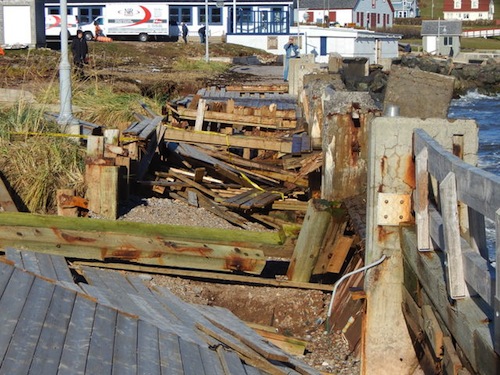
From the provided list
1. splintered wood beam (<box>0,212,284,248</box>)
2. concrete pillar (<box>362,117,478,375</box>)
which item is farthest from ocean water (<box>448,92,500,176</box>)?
concrete pillar (<box>362,117,478,375</box>)

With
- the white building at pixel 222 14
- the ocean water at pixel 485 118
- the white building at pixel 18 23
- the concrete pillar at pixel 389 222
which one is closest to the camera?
the concrete pillar at pixel 389 222

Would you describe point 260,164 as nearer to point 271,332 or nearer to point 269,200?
point 269,200

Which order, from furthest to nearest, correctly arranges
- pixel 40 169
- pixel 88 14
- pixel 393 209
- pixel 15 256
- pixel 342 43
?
1. pixel 88 14
2. pixel 342 43
3. pixel 40 169
4. pixel 15 256
5. pixel 393 209

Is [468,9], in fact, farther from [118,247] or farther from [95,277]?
[95,277]

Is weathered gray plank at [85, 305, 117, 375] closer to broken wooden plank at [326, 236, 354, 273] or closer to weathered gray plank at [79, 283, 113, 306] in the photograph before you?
weathered gray plank at [79, 283, 113, 306]

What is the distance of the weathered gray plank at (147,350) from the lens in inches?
212

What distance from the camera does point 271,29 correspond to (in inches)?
2507

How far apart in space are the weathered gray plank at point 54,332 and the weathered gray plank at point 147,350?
0.44m

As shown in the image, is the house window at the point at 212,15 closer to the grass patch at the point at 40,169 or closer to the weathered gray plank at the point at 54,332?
the grass patch at the point at 40,169

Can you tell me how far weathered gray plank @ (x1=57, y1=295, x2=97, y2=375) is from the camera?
518cm

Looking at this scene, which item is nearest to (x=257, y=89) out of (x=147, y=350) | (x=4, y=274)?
(x=4, y=274)

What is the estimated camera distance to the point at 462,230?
18.2 feet

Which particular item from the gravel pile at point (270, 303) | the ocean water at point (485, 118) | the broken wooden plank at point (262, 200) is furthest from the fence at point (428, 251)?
the ocean water at point (485, 118)

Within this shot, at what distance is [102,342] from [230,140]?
9320 millimetres
